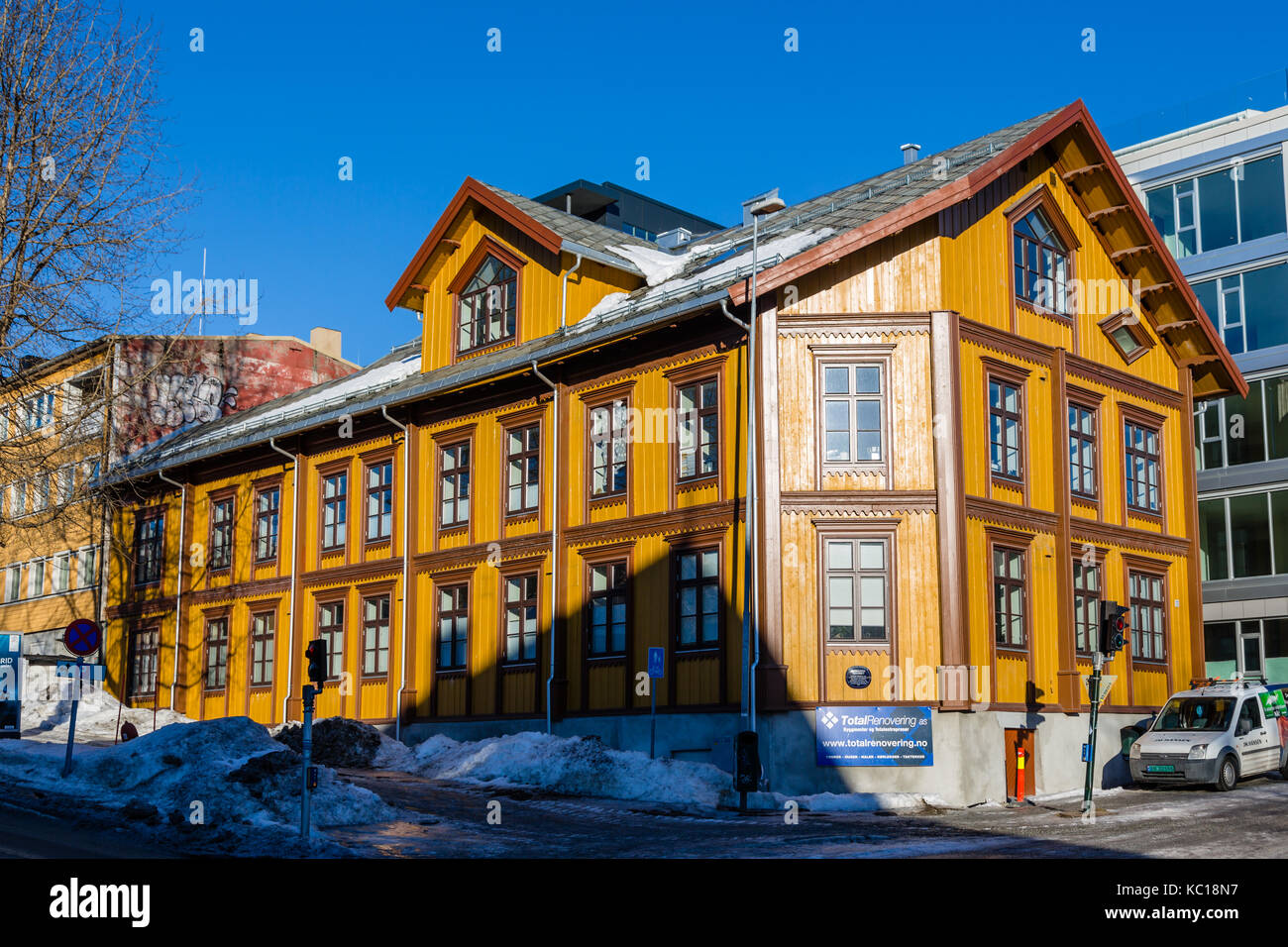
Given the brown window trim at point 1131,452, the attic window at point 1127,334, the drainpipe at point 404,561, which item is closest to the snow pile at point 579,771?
the drainpipe at point 404,561

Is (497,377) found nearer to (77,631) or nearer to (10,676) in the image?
(77,631)

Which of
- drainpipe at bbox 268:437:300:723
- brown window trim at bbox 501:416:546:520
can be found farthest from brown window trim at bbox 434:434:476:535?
drainpipe at bbox 268:437:300:723

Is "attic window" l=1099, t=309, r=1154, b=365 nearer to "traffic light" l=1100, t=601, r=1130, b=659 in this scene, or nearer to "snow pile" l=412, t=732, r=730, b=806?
"traffic light" l=1100, t=601, r=1130, b=659

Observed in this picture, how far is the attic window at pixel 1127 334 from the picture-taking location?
3281 cm

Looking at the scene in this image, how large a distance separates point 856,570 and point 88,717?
2569 centimetres

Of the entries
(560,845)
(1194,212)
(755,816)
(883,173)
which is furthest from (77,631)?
(1194,212)

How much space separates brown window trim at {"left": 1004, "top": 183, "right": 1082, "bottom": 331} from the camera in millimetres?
30266

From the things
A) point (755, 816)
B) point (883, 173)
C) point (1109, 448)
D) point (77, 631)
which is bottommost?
point (755, 816)

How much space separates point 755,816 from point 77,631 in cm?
1192

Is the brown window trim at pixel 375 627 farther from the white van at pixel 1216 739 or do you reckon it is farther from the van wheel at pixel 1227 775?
the van wheel at pixel 1227 775

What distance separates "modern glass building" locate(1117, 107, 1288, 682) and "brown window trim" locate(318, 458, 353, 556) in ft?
80.5

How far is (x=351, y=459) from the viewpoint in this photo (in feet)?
124

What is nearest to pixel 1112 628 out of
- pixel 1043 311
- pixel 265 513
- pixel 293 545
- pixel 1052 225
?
pixel 1043 311

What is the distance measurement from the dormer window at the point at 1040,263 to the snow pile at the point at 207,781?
56.7 ft
